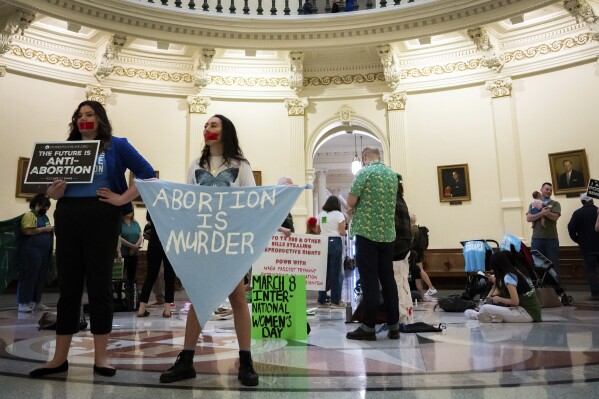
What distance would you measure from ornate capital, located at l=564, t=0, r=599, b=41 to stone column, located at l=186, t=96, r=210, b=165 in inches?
316

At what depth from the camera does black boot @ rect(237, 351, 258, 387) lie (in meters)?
2.28

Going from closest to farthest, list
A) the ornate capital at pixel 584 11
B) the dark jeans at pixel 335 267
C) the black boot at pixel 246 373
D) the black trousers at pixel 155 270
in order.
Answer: the black boot at pixel 246 373, the black trousers at pixel 155 270, the dark jeans at pixel 335 267, the ornate capital at pixel 584 11

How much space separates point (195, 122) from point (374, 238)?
8.37 meters

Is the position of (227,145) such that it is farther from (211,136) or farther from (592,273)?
(592,273)

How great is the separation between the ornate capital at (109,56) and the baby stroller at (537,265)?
8837 mm

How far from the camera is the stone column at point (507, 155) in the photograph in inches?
394

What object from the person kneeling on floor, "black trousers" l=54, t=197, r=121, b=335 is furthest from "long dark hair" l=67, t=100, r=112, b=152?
the person kneeling on floor

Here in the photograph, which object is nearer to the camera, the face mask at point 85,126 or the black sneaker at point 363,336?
the face mask at point 85,126

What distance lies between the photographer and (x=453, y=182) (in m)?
10.7

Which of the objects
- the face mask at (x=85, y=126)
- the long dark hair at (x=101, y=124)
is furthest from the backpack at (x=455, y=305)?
the face mask at (x=85, y=126)

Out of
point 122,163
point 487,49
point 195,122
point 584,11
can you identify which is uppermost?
point 584,11

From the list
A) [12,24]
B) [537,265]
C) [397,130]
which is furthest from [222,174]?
[397,130]

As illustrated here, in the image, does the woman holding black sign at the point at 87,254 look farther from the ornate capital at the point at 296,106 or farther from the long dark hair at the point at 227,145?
the ornate capital at the point at 296,106

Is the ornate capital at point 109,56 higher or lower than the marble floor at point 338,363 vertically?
higher
